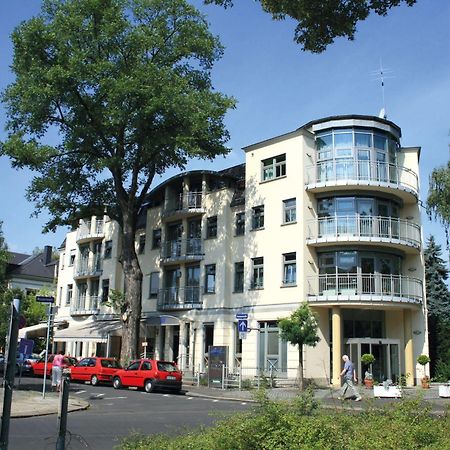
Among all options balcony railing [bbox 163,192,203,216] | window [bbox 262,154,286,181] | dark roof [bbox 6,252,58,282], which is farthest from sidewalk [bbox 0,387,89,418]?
dark roof [bbox 6,252,58,282]

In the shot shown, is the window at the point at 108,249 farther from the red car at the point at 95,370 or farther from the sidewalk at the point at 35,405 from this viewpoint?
the sidewalk at the point at 35,405

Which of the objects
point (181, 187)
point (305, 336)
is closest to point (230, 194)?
point (181, 187)

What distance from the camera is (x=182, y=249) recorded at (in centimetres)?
4012

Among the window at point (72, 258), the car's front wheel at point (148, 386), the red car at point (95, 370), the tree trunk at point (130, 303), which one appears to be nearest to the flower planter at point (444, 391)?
the car's front wheel at point (148, 386)

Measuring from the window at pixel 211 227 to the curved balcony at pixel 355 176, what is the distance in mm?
7610

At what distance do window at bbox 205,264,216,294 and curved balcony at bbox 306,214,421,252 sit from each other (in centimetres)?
758

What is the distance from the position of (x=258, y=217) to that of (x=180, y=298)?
8.04 metres

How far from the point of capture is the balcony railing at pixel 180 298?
38531 mm

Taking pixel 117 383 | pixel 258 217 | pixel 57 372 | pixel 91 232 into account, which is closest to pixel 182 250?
pixel 258 217

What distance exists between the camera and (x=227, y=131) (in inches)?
1361

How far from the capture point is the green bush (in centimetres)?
634

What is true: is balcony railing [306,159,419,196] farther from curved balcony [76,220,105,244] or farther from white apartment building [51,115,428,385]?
curved balcony [76,220,105,244]

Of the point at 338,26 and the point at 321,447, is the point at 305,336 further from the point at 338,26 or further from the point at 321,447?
the point at 321,447

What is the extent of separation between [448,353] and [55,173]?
25.4 m
